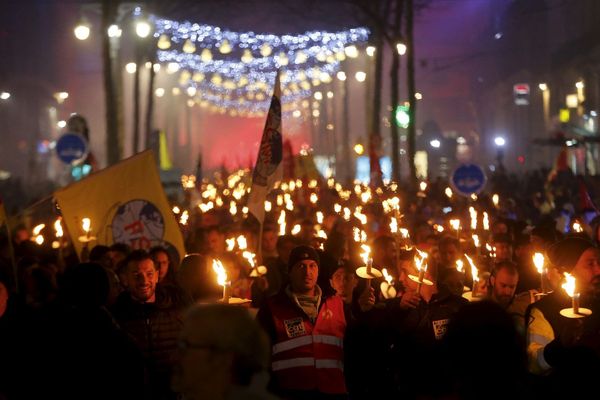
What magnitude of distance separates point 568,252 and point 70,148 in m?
11.1

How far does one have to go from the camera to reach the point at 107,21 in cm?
2934

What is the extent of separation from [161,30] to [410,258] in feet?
122

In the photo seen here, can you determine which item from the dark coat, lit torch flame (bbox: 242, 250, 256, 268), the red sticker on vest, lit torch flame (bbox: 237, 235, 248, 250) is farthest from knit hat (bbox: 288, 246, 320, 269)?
lit torch flame (bbox: 237, 235, 248, 250)

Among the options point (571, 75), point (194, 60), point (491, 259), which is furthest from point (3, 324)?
point (194, 60)

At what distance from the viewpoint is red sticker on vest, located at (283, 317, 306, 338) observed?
634 cm

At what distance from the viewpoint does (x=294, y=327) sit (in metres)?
6.36

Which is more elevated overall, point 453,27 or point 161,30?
point 453,27

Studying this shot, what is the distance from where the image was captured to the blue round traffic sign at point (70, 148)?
627 inches

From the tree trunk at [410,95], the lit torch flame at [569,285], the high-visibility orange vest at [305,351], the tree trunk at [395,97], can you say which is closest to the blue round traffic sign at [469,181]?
the high-visibility orange vest at [305,351]

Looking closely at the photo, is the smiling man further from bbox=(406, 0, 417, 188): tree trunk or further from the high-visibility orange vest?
bbox=(406, 0, 417, 188): tree trunk

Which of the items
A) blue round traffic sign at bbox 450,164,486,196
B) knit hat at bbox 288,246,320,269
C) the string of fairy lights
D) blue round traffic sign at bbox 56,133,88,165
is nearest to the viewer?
knit hat at bbox 288,246,320,269

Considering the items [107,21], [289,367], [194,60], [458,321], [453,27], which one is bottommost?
[289,367]

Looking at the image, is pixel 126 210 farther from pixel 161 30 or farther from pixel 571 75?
pixel 571 75

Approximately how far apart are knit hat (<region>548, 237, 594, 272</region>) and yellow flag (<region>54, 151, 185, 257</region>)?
20.0 feet
